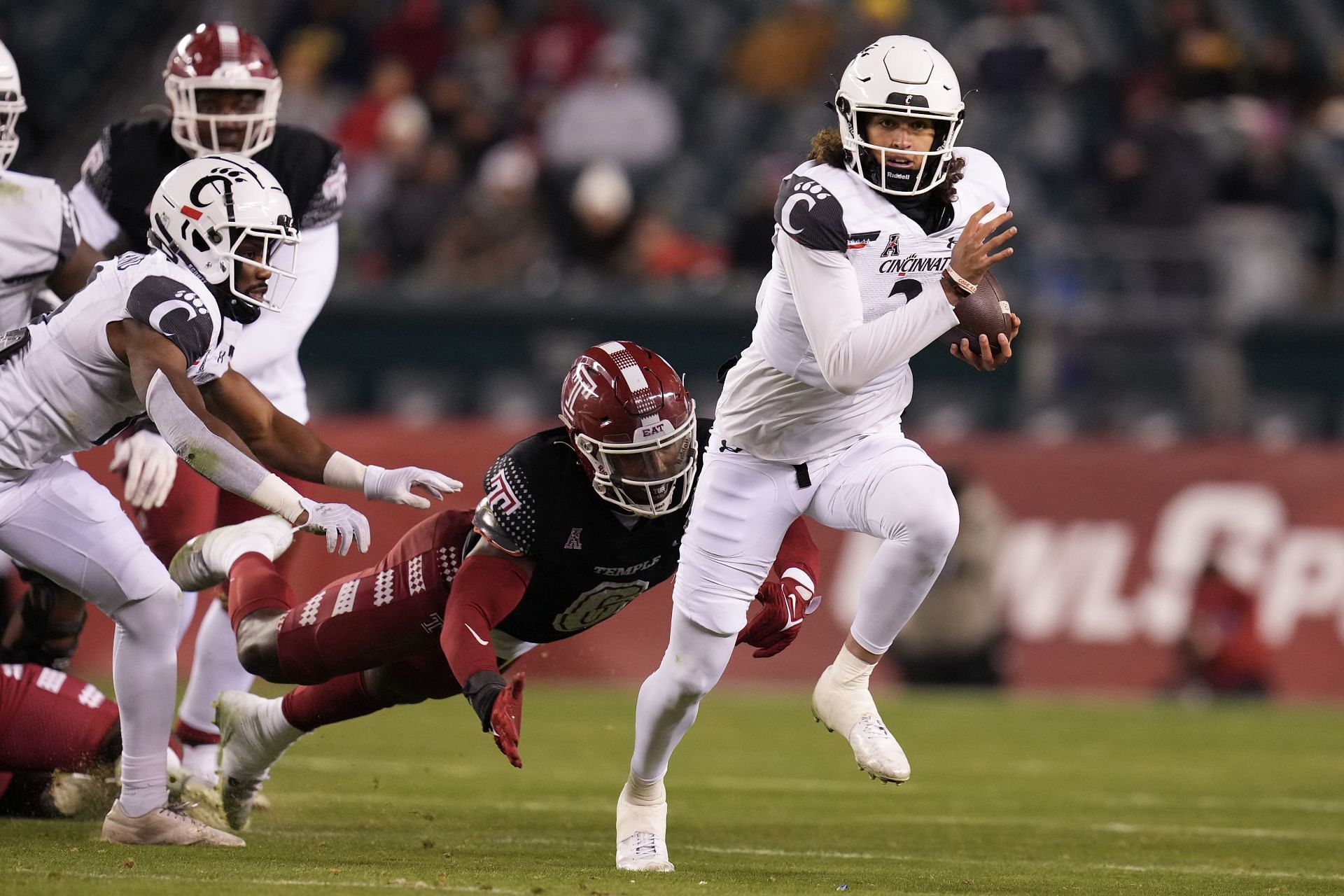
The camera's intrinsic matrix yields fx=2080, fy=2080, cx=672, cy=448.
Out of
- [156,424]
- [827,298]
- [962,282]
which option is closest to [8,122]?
[156,424]

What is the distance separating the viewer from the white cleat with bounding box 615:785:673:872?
560 cm

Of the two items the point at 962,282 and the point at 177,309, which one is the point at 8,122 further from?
the point at 962,282

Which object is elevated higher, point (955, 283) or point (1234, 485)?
point (955, 283)

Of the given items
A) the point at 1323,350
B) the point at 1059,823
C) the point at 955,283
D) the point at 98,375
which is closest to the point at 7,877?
the point at 98,375

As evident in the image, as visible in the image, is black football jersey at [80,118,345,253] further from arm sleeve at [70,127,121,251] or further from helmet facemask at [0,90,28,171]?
helmet facemask at [0,90,28,171]

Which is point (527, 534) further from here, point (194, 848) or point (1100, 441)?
point (1100, 441)

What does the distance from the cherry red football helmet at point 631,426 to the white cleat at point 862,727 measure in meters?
0.71

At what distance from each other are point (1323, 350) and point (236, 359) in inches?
287

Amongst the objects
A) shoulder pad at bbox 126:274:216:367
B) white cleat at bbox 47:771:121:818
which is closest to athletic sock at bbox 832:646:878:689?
shoulder pad at bbox 126:274:216:367

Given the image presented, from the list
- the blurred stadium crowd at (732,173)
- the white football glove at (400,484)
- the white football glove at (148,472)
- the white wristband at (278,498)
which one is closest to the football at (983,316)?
the white football glove at (400,484)

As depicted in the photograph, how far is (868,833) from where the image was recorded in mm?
6734

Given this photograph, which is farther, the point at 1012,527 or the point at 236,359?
the point at 1012,527

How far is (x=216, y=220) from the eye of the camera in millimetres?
5586

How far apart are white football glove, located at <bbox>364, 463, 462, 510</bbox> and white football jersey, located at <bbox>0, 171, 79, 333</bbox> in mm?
1520
